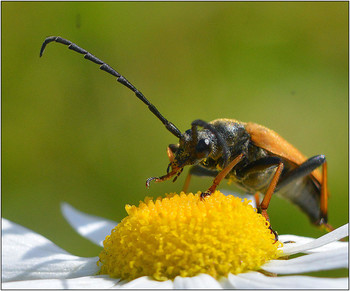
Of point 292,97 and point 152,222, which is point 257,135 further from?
point 292,97

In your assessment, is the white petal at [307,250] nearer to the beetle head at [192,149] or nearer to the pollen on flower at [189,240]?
the pollen on flower at [189,240]

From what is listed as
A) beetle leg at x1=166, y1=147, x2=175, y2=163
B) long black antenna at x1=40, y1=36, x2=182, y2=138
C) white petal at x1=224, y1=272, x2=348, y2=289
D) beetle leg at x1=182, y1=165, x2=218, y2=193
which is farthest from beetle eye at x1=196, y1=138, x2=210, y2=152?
white petal at x1=224, y1=272, x2=348, y2=289

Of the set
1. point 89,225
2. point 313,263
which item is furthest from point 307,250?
point 89,225

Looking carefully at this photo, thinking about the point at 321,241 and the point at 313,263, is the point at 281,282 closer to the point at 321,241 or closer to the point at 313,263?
the point at 313,263

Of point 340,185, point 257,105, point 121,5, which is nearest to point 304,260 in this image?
point 340,185

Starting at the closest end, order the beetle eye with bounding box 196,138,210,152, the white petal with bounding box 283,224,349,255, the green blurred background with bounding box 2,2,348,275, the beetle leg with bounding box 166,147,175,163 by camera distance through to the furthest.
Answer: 1. the white petal with bounding box 283,224,349,255
2. the beetle eye with bounding box 196,138,210,152
3. the beetle leg with bounding box 166,147,175,163
4. the green blurred background with bounding box 2,2,348,275

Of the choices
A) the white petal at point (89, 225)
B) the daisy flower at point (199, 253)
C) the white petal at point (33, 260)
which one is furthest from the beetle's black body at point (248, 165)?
the white petal at point (33, 260)

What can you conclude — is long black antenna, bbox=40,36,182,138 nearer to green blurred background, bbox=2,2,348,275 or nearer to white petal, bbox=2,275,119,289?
white petal, bbox=2,275,119,289

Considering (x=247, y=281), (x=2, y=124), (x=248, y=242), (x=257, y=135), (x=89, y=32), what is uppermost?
(x=89, y=32)
